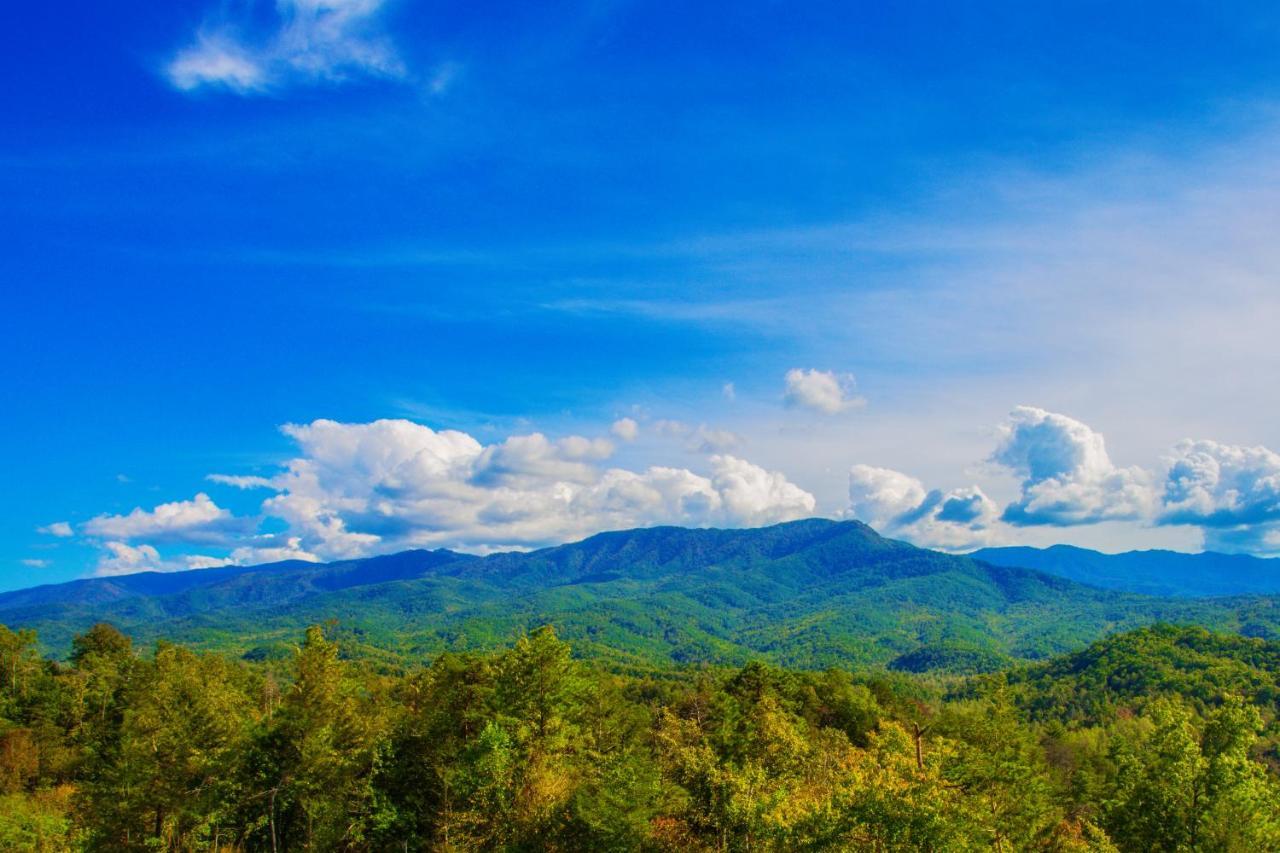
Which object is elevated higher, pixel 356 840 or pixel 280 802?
pixel 280 802

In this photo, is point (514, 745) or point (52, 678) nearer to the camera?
point (514, 745)

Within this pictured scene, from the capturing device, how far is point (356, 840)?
39.7m

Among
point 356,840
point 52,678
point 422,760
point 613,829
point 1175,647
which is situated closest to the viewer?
point 613,829

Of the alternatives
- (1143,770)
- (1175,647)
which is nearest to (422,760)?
(1143,770)

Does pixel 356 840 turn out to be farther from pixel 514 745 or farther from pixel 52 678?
pixel 52 678

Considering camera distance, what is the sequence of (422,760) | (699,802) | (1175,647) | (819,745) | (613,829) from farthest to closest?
(1175,647) → (819,745) → (422,760) → (699,802) → (613,829)

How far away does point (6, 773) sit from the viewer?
56.8 metres

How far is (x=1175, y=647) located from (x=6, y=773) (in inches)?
8886

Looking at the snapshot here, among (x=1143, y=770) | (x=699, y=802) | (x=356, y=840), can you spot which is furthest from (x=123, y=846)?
(x=1143, y=770)

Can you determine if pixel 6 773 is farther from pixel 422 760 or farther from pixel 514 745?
pixel 514 745

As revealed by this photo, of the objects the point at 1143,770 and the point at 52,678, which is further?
the point at 52,678

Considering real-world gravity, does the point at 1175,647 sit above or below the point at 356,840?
below

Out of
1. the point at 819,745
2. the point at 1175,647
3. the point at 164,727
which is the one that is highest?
the point at 164,727

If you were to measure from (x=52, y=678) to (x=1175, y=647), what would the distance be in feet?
742
